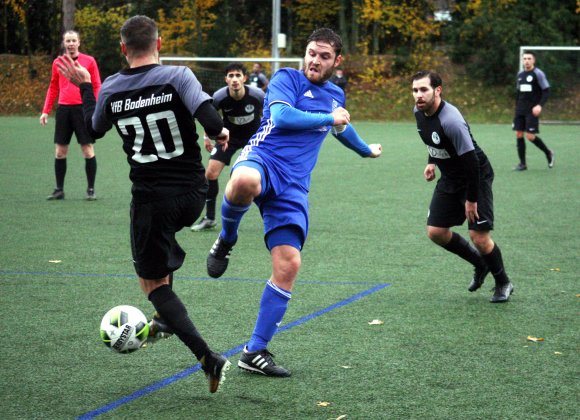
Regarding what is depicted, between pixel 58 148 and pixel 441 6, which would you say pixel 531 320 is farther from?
pixel 441 6

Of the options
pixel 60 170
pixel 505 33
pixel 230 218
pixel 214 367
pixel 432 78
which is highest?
pixel 432 78

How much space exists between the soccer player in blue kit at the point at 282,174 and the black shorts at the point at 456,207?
6.24 feet

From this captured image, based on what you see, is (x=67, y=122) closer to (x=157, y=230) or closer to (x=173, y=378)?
(x=173, y=378)

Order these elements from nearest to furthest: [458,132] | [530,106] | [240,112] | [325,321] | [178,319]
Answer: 1. [178,319]
2. [325,321]
3. [458,132]
4. [240,112]
5. [530,106]

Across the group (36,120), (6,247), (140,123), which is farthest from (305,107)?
(36,120)

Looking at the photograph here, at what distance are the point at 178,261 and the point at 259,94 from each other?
260 inches

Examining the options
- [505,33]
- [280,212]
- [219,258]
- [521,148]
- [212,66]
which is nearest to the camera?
[280,212]

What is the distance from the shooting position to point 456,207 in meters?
7.33

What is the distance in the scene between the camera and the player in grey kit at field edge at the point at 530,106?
17.7 metres

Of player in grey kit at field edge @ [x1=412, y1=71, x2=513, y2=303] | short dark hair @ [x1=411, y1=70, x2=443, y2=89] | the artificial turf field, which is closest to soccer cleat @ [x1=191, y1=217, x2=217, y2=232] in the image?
the artificial turf field

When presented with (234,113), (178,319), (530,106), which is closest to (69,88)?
(234,113)

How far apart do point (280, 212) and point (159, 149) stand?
→ 822mm

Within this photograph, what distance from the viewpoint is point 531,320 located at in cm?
670

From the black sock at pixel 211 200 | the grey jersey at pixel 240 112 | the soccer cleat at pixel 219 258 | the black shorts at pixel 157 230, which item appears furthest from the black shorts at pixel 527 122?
the black shorts at pixel 157 230
